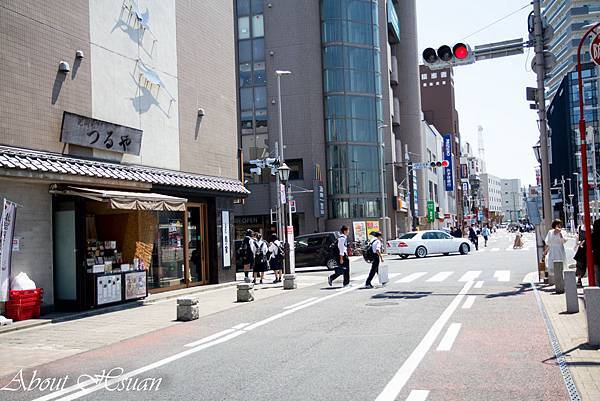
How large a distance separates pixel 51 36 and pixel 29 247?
5102 millimetres

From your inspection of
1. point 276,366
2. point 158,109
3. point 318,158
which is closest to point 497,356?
point 276,366

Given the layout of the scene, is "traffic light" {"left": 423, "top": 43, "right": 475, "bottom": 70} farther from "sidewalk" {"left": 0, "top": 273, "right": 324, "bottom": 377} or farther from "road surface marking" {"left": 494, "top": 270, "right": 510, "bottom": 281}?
"sidewalk" {"left": 0, "top": 273, "right": 324, "bottom": 377}

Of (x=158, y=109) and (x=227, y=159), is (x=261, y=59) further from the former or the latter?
(x=158, y=109)

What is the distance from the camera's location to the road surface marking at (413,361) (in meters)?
6.36

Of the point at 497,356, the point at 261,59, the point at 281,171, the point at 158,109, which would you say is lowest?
the point at 497,356

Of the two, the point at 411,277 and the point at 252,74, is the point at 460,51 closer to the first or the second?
the point at 411,277

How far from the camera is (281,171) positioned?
23.1 m

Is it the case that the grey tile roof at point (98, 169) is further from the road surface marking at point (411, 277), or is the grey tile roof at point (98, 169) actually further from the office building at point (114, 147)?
the road surface marking at point (411, 277)

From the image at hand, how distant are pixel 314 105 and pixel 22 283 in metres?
37.3

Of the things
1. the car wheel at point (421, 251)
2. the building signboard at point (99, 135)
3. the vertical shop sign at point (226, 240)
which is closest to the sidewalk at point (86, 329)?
the vertical shop sign at point (226, 240)

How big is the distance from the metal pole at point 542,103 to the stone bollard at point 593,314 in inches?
358

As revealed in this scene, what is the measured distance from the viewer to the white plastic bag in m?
12.8

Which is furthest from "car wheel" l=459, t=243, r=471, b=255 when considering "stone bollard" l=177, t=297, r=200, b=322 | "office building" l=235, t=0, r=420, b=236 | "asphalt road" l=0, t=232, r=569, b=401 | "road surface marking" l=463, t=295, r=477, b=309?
"stone bollard" l=177, t=297, r=200, b=322

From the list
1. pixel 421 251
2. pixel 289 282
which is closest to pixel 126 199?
pixel 289 282
